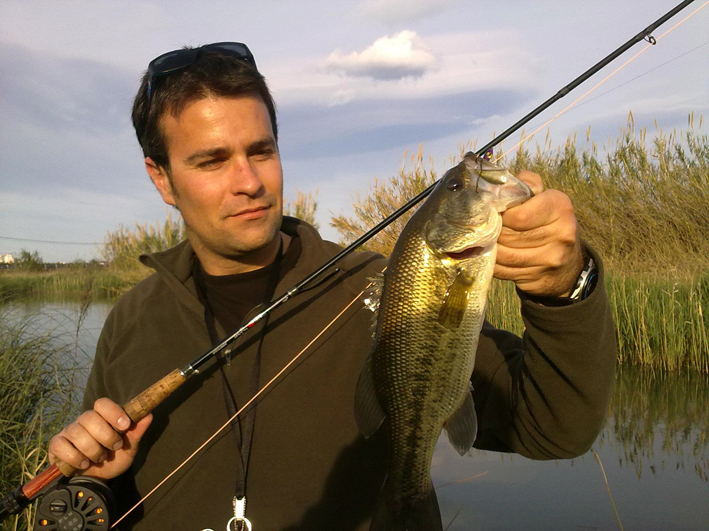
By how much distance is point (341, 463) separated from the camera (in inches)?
77.9

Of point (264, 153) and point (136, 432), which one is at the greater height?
point (264, 153)

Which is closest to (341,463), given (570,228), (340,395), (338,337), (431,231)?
(340,395)

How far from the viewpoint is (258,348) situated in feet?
7.13

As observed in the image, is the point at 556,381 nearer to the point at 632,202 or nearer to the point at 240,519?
the point at 240,519

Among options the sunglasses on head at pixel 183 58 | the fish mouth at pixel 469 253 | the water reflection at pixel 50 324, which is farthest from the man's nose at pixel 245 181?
the water reflection at pixel 50 324

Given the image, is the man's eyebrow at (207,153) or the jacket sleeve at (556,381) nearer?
the jacket sleeve at (556,381)

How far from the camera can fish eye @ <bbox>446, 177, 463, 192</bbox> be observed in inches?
60.9

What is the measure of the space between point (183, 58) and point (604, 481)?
4280mm

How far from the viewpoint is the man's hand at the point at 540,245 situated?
135 cm

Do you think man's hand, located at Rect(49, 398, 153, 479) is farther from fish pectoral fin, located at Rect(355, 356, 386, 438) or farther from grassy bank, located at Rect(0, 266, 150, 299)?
grassy bank, located at Rect(0, 266, 150, 299)

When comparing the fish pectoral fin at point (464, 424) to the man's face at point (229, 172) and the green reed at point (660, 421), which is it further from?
the green reed at point (660, 421)

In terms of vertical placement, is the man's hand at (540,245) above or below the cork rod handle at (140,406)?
above

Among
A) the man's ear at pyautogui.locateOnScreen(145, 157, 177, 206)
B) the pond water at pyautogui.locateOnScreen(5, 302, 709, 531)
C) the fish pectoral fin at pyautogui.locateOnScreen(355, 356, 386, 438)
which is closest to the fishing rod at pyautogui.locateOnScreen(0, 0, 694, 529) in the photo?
the fish pectoral fin at pyautogui.locateOnScreen(355, 356, 386, 438)

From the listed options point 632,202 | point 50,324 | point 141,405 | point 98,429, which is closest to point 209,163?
point 141,405
